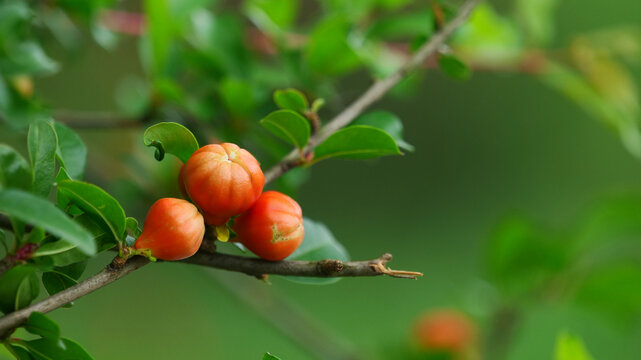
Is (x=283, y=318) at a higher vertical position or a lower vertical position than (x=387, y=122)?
higher

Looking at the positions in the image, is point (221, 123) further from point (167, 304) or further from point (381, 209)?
point (381, 209)

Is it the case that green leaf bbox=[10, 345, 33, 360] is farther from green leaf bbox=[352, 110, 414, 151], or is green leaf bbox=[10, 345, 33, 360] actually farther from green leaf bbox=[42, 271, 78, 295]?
green leaf bbox=[352, 110, 414, 151]

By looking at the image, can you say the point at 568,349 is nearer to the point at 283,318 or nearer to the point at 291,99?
the point at 291,99

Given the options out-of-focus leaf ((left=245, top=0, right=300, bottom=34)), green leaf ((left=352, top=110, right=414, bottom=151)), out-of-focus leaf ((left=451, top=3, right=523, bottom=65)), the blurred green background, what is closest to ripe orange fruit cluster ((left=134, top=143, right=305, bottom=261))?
green leaf ((left=352, top=110, right=414, bottom=151))

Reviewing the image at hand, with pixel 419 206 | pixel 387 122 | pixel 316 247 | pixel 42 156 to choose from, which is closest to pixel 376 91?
pixel 387 122

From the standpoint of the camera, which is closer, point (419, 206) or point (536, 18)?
point (536, 18)

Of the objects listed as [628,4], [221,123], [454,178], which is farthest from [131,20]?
[628,4]

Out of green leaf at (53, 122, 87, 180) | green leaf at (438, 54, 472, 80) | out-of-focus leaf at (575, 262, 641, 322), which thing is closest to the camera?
green leaf at (53, 122, 87, 180)
